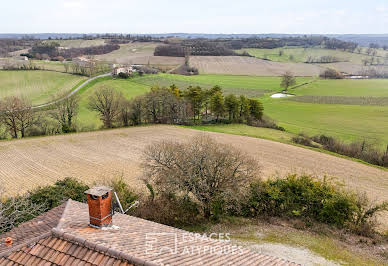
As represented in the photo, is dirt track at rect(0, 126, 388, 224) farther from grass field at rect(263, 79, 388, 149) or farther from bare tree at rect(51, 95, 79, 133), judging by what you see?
grass field at rect(263, 79, 388, 149)

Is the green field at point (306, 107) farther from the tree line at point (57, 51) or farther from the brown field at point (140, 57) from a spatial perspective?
the tree line at point (57, 51)

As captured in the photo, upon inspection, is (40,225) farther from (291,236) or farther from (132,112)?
(132,112)

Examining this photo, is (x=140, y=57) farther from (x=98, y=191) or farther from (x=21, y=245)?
(x=21, y=245)

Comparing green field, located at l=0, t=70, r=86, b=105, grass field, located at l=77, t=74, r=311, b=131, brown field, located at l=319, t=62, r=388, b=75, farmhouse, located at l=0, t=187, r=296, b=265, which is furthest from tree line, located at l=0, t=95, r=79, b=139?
brown field, located at l=319, t=62, r=388, b=75

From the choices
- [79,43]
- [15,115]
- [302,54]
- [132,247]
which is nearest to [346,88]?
[302,54]

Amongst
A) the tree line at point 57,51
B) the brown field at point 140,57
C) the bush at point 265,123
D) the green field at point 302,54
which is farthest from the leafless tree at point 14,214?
the green field at point 302,54

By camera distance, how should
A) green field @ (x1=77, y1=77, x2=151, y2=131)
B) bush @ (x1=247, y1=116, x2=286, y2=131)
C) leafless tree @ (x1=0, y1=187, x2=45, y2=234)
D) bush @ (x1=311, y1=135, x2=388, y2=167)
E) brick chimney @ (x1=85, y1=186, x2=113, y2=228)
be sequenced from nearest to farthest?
brick chimney @ (x1=85, y1=186, x2=113, y2=228)
leafless tree @ (x1=0, y1=187, x2=45, y2=234)
bush @ (x1=311, y1=135, x2=388, y2=167)
green field @ (x1=77, y1=77, x2=151, y2=131)
bush @ (x1=247, y1=116, x2=286, y2=131)
